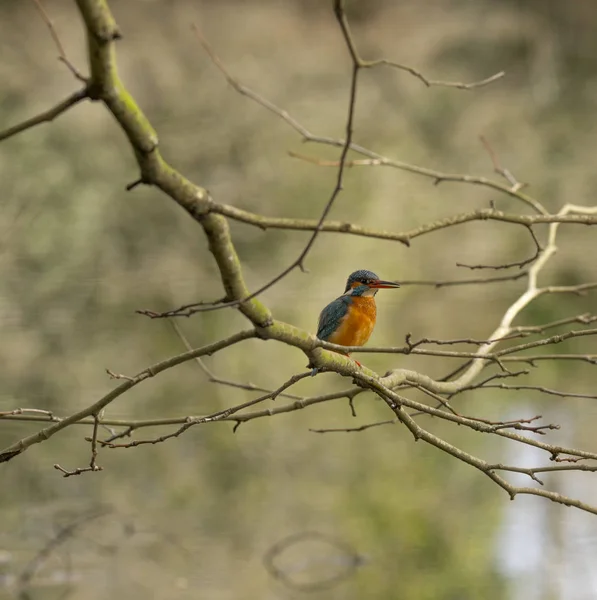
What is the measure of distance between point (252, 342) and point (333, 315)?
5.75ft

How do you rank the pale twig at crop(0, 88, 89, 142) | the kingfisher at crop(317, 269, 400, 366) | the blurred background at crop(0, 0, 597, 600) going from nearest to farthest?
1. the pale twig at crop(0, 88, 89, 142)
2. the kingfisher at crop(317, 269, 400, 366)
3. the blurred background at crop(0, 0, 597, 600)

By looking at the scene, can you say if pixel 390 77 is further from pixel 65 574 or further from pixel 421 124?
pixel 65 574

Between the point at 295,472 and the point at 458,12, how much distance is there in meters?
2.01

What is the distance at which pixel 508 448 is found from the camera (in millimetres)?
2586

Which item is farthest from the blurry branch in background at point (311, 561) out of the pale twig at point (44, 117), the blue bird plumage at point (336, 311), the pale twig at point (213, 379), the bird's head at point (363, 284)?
the pale twig at point (44, 117)

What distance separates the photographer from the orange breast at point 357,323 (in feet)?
3.06

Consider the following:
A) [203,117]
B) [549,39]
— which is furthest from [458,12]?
[203,117]

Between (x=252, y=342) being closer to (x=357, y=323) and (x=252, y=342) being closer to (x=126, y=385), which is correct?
(x=357, y=323)

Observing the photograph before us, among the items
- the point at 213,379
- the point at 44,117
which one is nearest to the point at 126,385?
the point at 44,117

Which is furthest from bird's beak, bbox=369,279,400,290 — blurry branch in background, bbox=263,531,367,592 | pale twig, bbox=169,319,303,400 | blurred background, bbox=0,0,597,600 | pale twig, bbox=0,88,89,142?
blurry branch in background, bbox=263,531,367,592

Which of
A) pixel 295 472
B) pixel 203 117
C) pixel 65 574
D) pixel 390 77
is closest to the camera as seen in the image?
pixel 65 574

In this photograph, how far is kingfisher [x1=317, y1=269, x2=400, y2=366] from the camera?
Result: 897 mm

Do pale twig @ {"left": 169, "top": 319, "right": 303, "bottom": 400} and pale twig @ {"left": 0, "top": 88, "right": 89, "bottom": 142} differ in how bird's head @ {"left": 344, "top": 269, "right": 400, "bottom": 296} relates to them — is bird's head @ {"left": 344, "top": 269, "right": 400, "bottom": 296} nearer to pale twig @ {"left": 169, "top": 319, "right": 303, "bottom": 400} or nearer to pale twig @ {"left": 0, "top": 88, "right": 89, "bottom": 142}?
pale twig @ {"left": 169, "top": 319, "right": 303, "bottom": 400}

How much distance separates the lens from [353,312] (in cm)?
94
